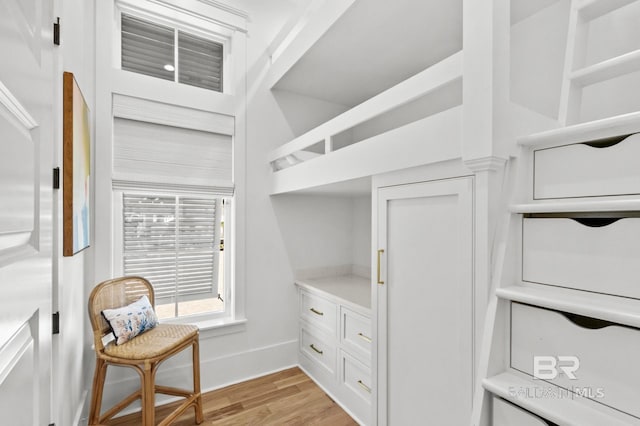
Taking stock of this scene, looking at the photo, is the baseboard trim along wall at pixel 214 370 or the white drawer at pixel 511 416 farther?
the baseboard trim along wall at pixel 214 370

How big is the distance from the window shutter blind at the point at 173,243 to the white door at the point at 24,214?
1.53 metres

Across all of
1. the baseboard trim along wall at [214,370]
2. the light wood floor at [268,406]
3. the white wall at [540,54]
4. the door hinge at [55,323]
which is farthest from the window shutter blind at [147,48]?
the light wood floor at [268,406]

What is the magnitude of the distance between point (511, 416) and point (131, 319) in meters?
1.99

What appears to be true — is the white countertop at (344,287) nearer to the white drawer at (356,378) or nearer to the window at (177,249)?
the white drawer at (356,378)

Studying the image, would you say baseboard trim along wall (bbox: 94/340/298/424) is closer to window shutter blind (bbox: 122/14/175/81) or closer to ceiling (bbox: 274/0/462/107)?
window shutter blind (bbox: 122/14/175/81)

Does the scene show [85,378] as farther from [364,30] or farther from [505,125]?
[364,30]

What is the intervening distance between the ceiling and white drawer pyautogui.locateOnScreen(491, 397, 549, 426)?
1.94 meters

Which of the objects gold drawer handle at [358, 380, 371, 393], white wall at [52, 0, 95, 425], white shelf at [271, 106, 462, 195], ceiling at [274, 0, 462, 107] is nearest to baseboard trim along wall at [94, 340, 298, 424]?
white wall at [52, 0, 95, 425]

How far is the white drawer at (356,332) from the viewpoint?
1967 millimetres

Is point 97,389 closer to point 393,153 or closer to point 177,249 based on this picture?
point 177,249

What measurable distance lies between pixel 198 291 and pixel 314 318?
3.27 feet

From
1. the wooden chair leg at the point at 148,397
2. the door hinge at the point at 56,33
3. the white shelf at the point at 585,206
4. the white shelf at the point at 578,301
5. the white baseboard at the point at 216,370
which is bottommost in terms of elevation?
the white baseboard at the point at 216,370

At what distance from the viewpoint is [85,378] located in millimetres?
1965

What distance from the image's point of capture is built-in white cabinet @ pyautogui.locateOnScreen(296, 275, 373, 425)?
2.00m
